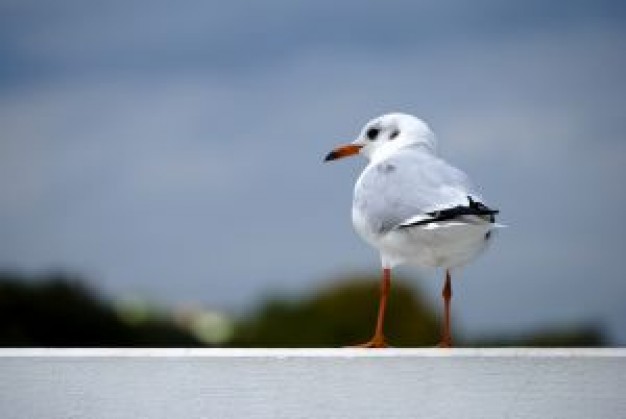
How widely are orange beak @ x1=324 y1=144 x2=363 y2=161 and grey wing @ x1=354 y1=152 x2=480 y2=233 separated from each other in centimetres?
33

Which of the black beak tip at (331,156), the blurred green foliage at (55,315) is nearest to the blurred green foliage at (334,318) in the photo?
the blurred green foliage at (55,315)

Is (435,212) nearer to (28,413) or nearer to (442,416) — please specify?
(442,416)

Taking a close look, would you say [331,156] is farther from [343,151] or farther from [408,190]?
[408,190]

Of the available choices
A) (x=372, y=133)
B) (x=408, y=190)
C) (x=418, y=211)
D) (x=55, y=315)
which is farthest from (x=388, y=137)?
(x=55, y=315)

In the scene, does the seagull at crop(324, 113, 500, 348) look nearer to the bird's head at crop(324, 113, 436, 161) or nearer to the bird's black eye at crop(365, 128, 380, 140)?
the bird's head at crop(324, 113, 436, 161)

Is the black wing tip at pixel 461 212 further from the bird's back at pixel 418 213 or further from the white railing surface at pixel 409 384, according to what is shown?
the white railing surface at pixel 409 384

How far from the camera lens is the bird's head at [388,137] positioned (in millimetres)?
4266

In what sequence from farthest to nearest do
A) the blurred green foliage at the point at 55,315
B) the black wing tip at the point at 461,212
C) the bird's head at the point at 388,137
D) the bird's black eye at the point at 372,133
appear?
the blurred green foliage at the point at 55,315, the bird's black eye at the point at 372,133, the bird's head at the point at 388,137, the black wing tip at the point at 461,212

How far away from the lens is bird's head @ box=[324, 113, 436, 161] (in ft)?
14.0

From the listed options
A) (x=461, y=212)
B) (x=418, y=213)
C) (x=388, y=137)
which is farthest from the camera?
(x=388, y=137)

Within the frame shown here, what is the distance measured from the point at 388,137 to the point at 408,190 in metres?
0.52

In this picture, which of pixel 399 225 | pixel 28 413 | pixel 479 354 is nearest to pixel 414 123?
pixel 399 225

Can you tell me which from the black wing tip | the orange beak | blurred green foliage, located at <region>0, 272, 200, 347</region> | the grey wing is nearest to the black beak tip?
the orange beak

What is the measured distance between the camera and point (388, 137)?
4.37 metres
